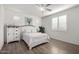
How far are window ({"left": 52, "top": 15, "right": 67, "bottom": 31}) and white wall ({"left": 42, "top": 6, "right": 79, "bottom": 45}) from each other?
10 cm

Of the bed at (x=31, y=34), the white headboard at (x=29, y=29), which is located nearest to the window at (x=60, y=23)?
the bed at (x=31, y=34)

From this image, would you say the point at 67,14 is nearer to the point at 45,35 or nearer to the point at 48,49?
the point at 45,35

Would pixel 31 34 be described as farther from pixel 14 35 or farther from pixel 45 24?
pixel 14 35

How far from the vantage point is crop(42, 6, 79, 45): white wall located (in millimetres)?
2176

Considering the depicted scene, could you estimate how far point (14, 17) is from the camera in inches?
82.0

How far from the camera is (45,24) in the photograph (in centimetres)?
227

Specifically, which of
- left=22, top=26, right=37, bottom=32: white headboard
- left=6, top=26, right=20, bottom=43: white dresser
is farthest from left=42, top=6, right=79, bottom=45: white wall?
left=6, top=26, right=20, bottom=43: white dresser

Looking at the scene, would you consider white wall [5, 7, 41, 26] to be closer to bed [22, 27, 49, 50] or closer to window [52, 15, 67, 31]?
bed [22, 27, 49, 50]

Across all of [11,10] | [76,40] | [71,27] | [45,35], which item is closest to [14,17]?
[11,10]

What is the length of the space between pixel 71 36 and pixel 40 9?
1.28 meters

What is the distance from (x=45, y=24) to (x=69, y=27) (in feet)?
2.53

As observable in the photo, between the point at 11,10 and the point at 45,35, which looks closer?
the point at 11,10

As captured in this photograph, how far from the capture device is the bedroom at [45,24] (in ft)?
6.74

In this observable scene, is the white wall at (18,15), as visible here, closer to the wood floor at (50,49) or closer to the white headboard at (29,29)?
the white headboard at (29,29)
